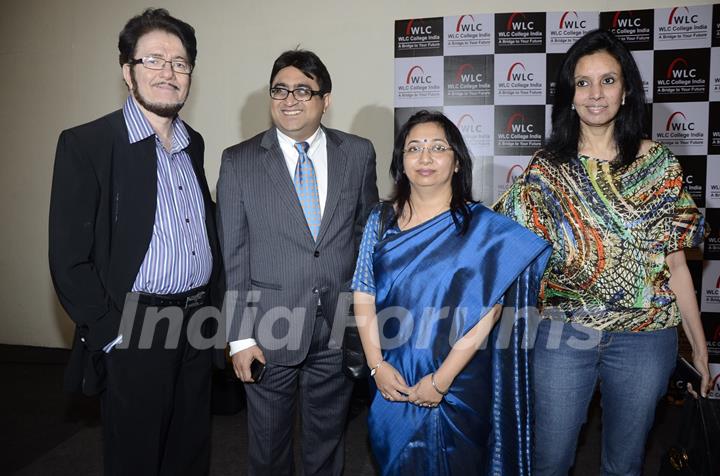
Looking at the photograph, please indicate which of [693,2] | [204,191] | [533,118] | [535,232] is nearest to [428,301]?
[535,232]

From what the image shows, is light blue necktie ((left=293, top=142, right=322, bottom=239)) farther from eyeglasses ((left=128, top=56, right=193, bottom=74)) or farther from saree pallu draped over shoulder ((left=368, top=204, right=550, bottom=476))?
eyeglasses ((left=128, top=56, right=193, bottom=74))

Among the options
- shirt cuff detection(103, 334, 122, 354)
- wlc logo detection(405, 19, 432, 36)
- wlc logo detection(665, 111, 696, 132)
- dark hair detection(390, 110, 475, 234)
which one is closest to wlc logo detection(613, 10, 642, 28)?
wlc logo detection(665, 111, 696, 132)

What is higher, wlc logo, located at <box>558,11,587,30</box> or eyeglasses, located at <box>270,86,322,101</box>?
wlc logo, located at <box>558,11,587,30</box>

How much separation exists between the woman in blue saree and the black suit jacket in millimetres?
712

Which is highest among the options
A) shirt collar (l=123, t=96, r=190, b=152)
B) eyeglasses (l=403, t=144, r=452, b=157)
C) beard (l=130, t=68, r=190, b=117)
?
beard (l=130, t=68, r=190, b=117)

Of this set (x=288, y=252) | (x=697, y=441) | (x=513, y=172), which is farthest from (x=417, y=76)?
(x=697, y=441)

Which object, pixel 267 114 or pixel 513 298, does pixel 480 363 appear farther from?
pixel 267 114

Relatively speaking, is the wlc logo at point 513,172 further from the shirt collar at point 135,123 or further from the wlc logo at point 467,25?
the shirt collar at point 135,123

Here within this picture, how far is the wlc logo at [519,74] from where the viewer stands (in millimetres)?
3223

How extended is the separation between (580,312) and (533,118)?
202cm

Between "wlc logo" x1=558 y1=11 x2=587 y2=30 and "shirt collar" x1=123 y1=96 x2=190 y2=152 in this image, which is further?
"wlc logo" x1=558 y1=11 x2=587 y2=30

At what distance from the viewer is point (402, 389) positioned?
1.58 meters

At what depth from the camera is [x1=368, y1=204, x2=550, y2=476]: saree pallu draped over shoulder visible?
5.01 feet

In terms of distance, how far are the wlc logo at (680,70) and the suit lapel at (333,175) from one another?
235 centimetres
